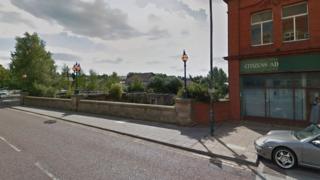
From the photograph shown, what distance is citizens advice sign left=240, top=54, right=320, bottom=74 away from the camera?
1249 centimetres

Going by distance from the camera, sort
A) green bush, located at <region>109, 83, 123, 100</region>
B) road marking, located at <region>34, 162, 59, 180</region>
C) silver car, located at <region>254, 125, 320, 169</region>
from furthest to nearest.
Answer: green bush, located at <region>109, 83, 123, 100</region>, silver car, located at <region>254, 125, 320, 169</region>, road marking, located at <region>34, 162, 59, 180</region>

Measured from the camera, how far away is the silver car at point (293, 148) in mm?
6406

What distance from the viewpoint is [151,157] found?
777 cm

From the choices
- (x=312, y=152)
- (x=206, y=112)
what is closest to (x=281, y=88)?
(x=206, y=112)

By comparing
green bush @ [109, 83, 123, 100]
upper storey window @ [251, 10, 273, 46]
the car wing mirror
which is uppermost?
upper storey window @ [251, 10, 273, 46]

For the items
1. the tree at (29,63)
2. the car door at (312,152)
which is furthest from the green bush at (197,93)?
the tree at (29,63)

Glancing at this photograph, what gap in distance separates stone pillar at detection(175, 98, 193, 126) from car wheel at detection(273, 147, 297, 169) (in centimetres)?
596

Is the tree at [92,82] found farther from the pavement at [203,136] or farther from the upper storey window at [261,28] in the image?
the upper storey window at [261,28]

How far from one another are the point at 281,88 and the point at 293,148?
783 centimetres

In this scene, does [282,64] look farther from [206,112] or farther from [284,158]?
[284,158]

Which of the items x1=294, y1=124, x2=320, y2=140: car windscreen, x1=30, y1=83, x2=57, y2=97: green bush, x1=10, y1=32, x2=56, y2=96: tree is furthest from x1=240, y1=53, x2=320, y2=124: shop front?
x1=10, y1=32, x2=56, y2=96: tree

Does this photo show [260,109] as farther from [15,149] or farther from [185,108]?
[15,149]

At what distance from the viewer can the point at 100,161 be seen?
7.25 metres

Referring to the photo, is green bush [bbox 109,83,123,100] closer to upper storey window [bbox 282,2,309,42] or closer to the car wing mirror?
upper storey window [bbox 282,2,309,42]
